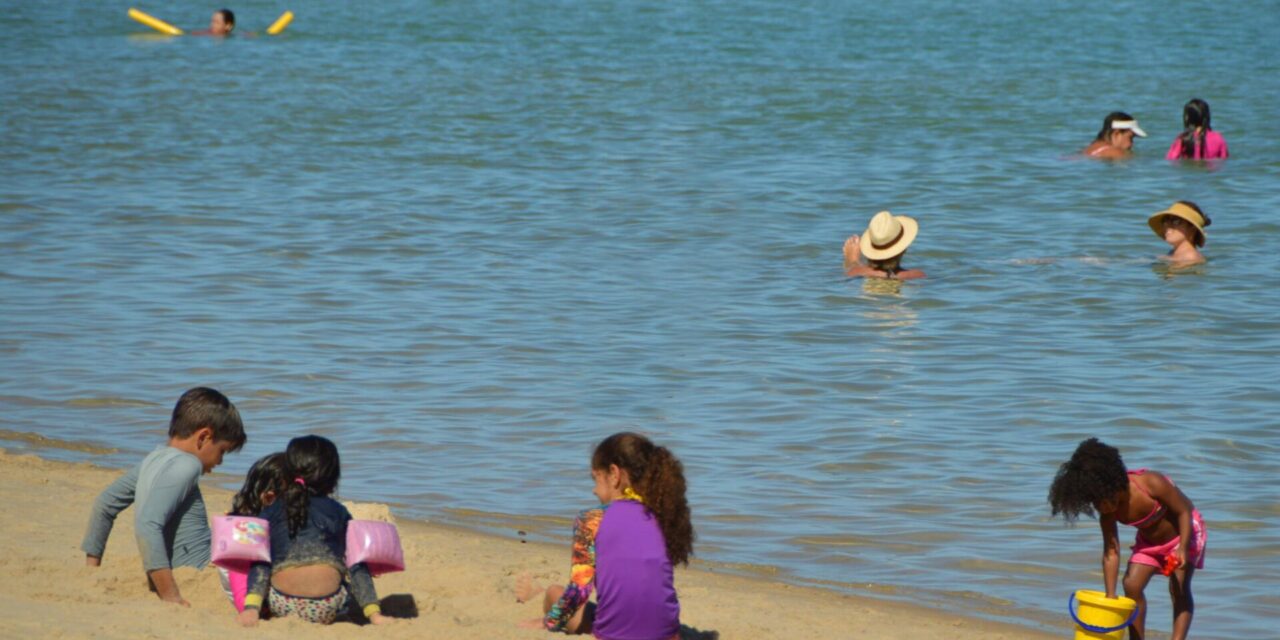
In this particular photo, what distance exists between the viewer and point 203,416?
17.6 feet

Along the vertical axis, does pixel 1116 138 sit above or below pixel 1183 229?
above

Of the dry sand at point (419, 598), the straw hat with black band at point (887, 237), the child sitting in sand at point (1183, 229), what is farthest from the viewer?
the child sitting in sand at point (1183, 229)

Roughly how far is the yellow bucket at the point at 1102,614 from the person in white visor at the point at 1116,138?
13.5 metres

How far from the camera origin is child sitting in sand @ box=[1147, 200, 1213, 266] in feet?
40.9

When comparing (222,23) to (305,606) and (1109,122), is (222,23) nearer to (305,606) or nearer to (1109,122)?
(1109,122)

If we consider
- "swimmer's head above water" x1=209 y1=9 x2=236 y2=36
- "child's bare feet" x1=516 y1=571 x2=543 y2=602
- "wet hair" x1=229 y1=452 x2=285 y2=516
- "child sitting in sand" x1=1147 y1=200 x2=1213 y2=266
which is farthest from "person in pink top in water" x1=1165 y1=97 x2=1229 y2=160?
"swimmer's head above water" x1=209 y1=9 x2=236 y2=36

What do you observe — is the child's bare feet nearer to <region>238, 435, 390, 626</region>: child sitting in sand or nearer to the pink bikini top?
<region>238, 435, 390, 626</region>: child sitting in sand

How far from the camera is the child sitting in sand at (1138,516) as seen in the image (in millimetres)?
5184

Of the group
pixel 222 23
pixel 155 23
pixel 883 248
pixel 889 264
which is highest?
pixel 222 23

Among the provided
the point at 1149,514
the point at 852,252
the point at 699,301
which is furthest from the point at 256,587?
the point at 852,252

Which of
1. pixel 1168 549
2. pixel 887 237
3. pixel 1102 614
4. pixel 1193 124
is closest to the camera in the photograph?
pixel 1102 614

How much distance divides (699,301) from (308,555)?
6.81 m

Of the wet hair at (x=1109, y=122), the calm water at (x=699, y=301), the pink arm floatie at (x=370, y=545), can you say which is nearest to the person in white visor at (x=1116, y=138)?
the wet hair at (x=1109, y=122)

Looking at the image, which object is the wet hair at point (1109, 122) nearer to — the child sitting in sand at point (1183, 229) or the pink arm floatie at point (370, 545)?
the child sitting in sand at point (1183, 229)
